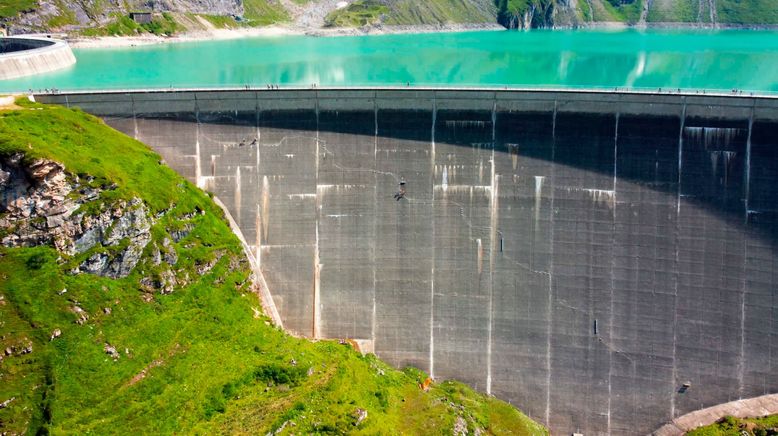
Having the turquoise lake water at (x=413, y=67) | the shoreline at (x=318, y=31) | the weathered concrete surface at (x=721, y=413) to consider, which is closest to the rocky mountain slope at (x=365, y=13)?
the shoreline at (x=318, y=31)

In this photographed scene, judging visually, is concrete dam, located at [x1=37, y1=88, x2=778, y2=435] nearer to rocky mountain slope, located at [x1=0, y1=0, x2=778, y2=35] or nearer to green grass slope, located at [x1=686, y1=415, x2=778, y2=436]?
green grass slope, located at [x1=686, y1=415, x2=778, y2=436]

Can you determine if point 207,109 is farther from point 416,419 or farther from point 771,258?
point 771,258

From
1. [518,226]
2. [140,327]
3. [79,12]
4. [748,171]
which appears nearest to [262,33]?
[79,12]

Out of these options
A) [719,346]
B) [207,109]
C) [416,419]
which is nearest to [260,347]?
[416,419]

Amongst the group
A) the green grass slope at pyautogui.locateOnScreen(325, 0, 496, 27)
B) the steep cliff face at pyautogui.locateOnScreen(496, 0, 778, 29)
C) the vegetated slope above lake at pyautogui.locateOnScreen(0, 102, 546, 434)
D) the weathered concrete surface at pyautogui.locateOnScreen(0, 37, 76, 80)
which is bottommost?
the vegetated slope above lake at pyautogui.locateOnScreen(0, 102, 546, 434)

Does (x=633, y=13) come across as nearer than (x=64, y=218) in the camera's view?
No

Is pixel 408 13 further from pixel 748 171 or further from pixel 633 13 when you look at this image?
pixel 748 171

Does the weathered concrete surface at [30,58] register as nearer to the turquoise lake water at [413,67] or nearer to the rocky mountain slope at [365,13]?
the turquoise lake water at [413,67]

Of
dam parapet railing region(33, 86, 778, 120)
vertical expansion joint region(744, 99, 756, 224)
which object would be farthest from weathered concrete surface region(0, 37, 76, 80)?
→ vertical expansion joint region(744, 99, 756, 224)
